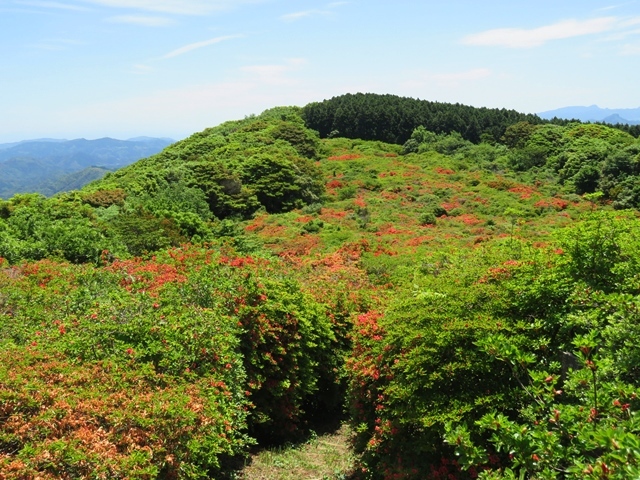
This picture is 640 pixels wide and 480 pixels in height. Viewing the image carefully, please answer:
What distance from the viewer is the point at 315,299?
12.6 meters

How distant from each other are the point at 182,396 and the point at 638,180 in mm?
44196

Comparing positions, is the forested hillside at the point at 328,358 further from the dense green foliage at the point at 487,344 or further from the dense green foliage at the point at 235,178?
the dense green foliage at the point at 235,178

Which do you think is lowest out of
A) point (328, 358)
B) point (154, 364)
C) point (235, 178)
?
point (328, 358)

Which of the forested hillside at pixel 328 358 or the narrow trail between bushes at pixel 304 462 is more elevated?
the forested hillside at pixel 328 358

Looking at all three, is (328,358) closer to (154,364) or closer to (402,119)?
(154,364)

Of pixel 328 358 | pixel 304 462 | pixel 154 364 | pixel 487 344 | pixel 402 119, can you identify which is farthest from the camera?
pixel 402 119

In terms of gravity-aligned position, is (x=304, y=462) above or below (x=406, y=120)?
below

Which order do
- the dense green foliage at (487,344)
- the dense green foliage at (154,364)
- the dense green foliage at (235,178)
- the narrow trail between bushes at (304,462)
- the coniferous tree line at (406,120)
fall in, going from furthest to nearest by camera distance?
the coniferous tree line at (406,120) → the dense green foliage at (235,178) → the narrow trail between bushes at (304,462) → the dense green foliage at (487,344) → the dense green foliage at (154,364)

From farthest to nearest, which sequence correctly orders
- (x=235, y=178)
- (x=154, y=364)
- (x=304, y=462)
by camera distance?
(x=235, y=178) → (x=304, y=462) → (x=154, y=364)

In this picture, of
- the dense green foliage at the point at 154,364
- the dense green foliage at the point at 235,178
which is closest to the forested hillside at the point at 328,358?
the dense green foliage at the point at 154,364

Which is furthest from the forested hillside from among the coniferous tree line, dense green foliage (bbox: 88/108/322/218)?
the coniferous tree line

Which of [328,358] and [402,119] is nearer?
[328,358]

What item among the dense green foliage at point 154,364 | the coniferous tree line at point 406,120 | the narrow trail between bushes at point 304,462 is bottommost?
the narrow trail between bushes at point 304,462

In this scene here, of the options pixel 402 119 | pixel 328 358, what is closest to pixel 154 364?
pixel 328 358
